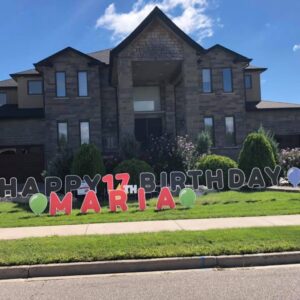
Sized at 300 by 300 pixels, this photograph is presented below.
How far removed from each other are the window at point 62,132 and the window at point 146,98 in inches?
176

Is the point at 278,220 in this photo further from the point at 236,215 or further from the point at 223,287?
the point at 223,287

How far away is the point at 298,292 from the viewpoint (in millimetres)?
6078

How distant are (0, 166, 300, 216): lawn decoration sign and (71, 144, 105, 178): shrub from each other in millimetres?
423

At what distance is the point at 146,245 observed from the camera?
8.35 metres

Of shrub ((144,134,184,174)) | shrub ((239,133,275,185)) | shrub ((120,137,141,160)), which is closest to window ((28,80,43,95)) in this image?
shrub ((120,137,141,160))

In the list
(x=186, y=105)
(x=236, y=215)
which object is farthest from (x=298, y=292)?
(x=186, y=105)

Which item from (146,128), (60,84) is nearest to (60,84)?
(60,84)

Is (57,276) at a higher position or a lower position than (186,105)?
lower

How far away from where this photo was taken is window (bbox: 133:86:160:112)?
28.3 meters

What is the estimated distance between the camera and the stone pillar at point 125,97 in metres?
23.7

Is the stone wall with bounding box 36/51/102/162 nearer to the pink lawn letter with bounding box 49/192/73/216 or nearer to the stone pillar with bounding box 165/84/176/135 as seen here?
the stone pillar with bounding box 165/84/176/135

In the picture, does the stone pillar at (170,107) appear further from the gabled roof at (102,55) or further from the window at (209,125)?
the gabled roof at (102,55)

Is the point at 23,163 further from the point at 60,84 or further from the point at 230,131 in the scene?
the point at 230,131

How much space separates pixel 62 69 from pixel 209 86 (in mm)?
8860
